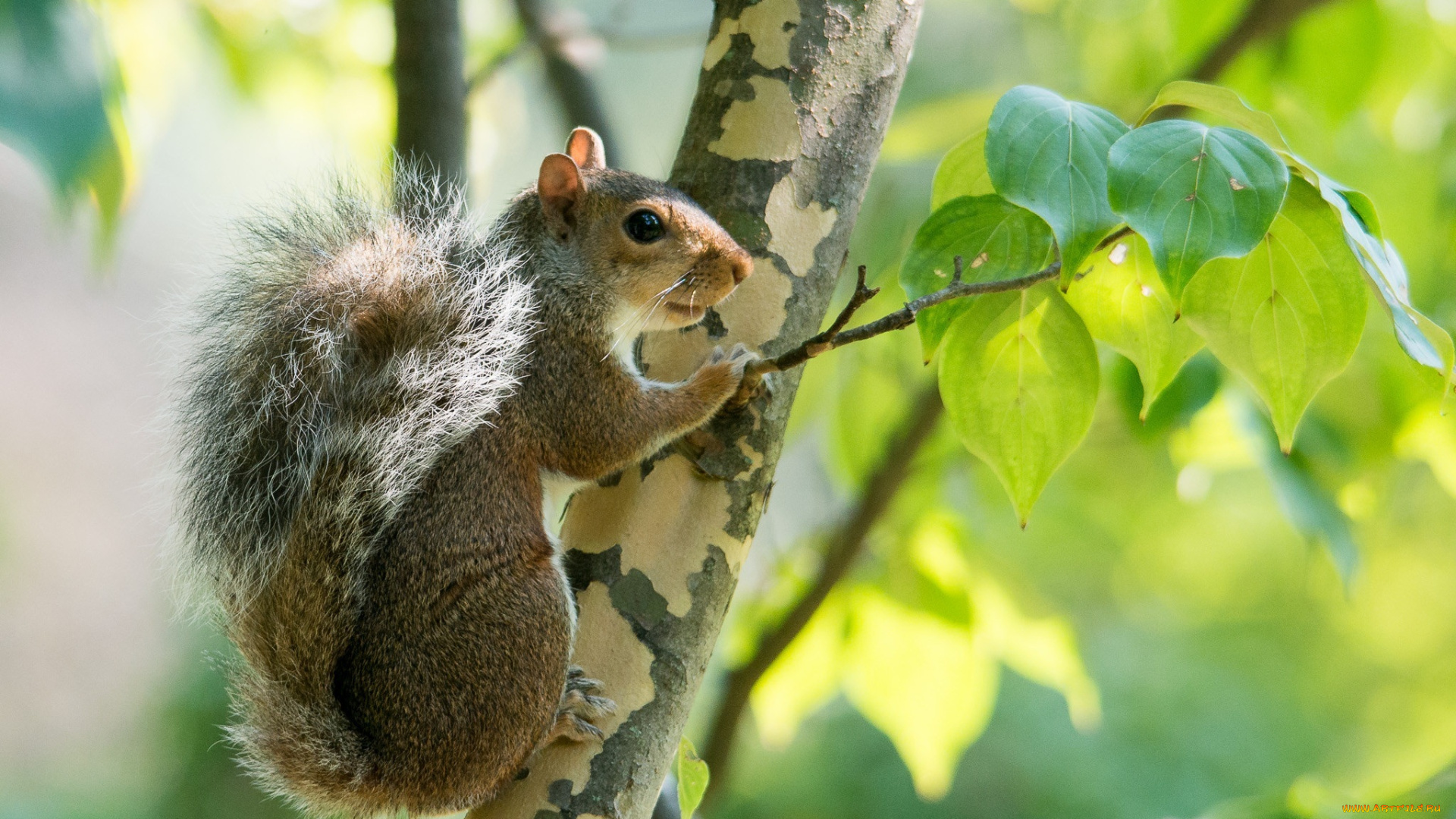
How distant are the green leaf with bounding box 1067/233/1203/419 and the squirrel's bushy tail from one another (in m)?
0.64

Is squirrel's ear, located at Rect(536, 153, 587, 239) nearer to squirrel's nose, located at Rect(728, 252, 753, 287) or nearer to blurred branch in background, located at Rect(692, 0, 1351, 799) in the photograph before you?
squirrel's nose, located at Rect(728, 252, 753, 287)

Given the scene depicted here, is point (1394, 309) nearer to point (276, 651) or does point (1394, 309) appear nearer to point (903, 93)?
point (276, 651)

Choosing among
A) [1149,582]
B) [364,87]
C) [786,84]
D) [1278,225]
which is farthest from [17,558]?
[1149,582]

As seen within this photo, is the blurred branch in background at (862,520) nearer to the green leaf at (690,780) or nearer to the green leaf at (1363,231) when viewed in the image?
the green leaf at (690,780)

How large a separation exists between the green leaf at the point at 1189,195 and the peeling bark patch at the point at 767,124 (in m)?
0.40

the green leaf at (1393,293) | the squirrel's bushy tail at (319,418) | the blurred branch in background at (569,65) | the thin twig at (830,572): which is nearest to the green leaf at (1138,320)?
the green leaf at (1393,293)

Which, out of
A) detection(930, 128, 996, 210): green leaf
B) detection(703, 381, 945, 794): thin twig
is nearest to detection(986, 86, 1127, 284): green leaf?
detection(930, 128, 996, 210): green leaf

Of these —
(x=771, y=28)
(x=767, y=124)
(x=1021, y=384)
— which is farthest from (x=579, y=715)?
(x=771, y=28)

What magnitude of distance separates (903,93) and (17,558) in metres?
3.02

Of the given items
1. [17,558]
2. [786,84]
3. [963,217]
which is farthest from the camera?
[17,558]

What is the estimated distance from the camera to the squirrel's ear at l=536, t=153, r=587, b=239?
142 centimetres

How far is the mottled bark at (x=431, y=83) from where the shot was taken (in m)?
1.39

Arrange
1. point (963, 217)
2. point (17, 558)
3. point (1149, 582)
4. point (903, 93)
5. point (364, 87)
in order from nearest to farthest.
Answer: point (963, 217)
point (364, 87)
point (17, 558)
point (903, 93)
point (1149, 582)

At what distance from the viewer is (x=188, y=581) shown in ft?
4.16
